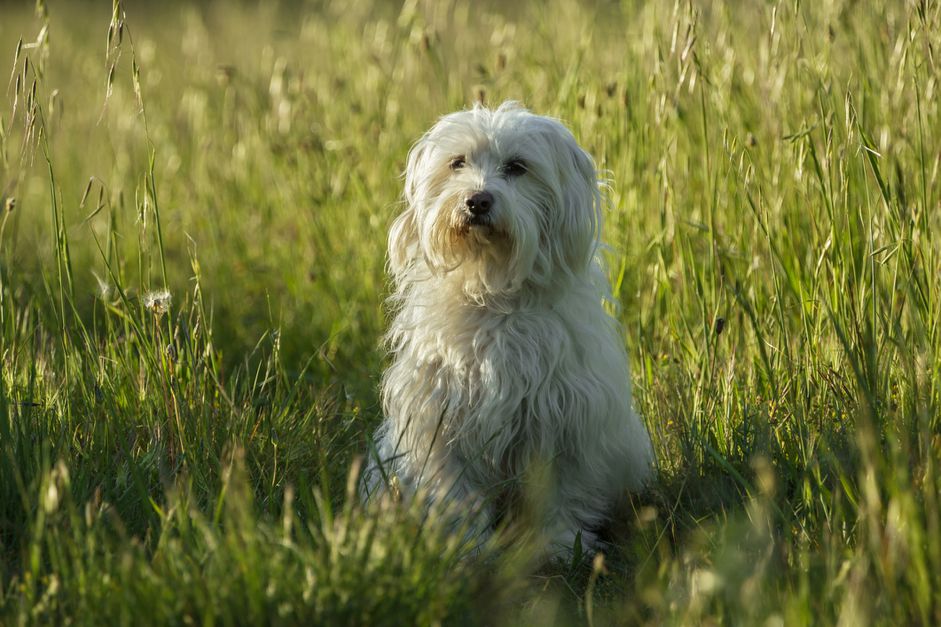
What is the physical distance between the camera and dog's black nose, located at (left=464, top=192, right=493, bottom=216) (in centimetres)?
309

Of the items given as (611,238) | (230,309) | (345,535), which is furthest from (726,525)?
(230,309)

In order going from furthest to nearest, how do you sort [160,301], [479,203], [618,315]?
[618,315] < [160,301] < [479,203]

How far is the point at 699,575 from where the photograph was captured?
230 centimetres

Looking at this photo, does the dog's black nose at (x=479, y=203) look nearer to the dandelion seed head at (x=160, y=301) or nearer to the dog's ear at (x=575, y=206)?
the dog's ear at (x=575, y=206)

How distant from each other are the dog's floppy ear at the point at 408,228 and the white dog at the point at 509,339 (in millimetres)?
15

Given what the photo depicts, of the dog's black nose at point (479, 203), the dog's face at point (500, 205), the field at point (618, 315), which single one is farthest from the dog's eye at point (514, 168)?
the field at point (618, 315)

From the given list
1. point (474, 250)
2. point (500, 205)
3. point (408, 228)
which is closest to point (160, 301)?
point (408, 228)

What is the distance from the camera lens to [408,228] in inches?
134

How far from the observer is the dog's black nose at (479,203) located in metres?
3.09

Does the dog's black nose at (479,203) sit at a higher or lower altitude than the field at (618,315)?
higher

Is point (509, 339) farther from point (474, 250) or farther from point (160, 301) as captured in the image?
point (160, 301)

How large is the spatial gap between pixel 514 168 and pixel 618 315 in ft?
2.86

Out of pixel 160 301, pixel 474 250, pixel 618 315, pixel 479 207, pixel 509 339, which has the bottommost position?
pixel 618 315

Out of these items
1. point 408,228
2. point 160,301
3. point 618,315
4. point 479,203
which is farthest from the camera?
point 618,315
